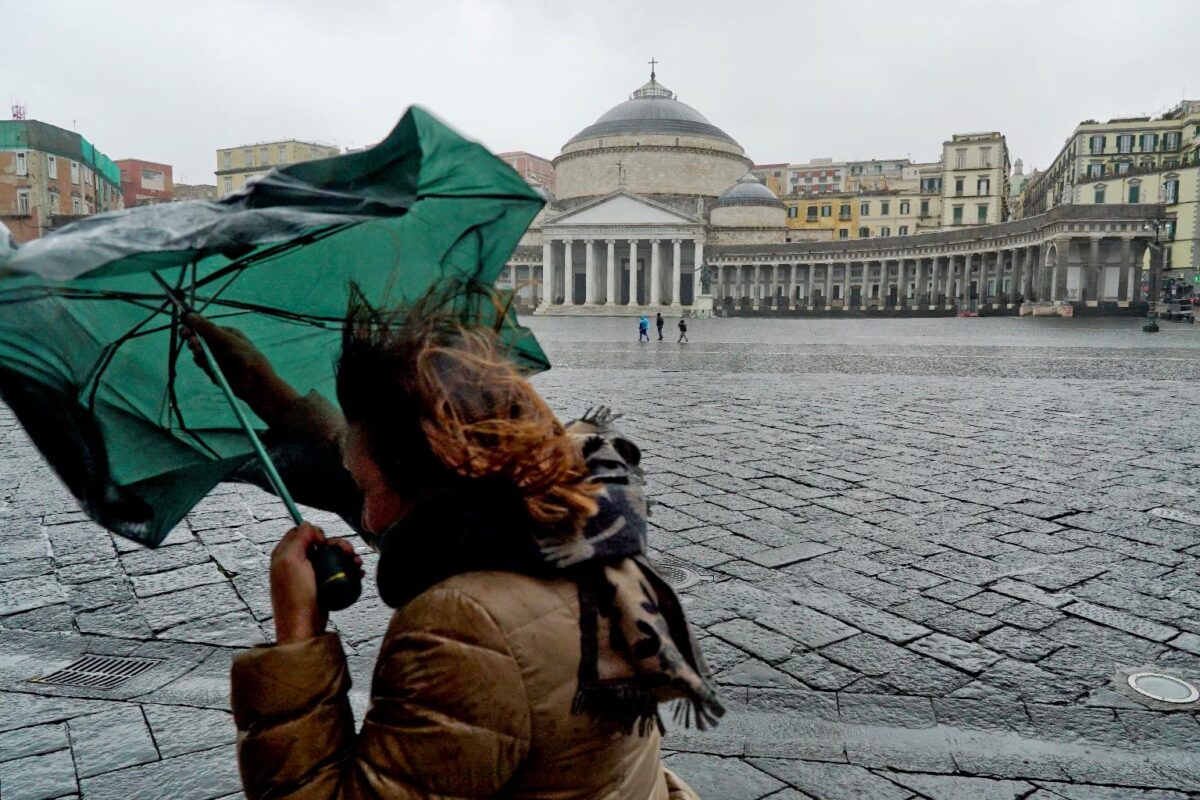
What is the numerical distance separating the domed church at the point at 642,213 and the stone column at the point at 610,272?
8 centimetres

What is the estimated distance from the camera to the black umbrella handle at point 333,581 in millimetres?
1085

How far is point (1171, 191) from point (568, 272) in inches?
1476

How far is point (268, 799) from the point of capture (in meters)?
1.06

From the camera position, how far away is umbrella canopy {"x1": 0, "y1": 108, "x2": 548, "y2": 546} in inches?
43.1

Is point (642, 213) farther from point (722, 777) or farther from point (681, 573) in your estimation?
point (722, 777)

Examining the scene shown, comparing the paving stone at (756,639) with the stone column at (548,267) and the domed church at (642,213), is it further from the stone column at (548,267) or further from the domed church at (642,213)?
the stone column at (548,267)

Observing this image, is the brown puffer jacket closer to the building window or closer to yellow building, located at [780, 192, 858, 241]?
the building window

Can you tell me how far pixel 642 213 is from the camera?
199 ft

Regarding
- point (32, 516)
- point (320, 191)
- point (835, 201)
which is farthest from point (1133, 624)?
point (835, 201)

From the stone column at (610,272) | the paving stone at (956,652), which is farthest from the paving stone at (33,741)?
the stone column at (610,272)

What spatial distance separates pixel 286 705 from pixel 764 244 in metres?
63.1

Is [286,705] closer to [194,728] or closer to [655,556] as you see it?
[194,728]

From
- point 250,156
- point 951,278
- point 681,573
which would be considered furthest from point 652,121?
point 681,573

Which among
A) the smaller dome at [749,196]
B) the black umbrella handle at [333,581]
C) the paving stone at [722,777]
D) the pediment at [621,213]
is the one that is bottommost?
the paving stone at [722,777]
